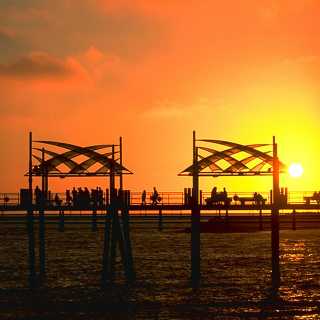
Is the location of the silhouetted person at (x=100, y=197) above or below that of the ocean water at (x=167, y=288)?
above

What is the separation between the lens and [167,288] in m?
39.9

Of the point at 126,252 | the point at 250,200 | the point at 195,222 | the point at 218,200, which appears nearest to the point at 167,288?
the point at 195,222

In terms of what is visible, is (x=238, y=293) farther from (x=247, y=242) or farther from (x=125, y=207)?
(x=247, y=242)

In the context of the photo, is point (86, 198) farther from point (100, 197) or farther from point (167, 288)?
point (167, 288)

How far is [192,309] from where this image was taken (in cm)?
3341

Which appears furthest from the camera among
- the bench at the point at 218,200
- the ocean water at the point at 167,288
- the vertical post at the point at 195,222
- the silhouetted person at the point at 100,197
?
the bench at the point at 218,200

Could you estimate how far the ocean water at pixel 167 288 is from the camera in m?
32.9

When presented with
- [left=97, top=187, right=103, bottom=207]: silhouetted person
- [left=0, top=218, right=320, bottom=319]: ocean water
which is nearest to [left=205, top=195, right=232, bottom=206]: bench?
[left=0, top=218, right=320, bottom=319]: ocean water

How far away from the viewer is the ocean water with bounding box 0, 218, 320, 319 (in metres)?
32.9

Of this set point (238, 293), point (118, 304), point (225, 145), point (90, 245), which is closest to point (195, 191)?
point (225, 145)

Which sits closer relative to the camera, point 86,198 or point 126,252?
point 126,252

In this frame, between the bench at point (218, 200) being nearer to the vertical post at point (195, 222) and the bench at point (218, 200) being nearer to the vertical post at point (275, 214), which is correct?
the vertical post at point (195, 222)

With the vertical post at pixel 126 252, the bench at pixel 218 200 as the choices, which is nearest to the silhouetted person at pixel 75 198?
the vertical post at pixel 126 252

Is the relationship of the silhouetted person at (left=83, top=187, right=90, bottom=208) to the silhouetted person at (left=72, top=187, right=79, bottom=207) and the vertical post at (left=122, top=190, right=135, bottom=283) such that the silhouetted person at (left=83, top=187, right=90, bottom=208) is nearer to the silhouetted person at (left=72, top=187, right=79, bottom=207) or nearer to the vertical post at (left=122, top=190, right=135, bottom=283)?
the silhouetted person at (left=72, top=187, right=79, bottom=207)
